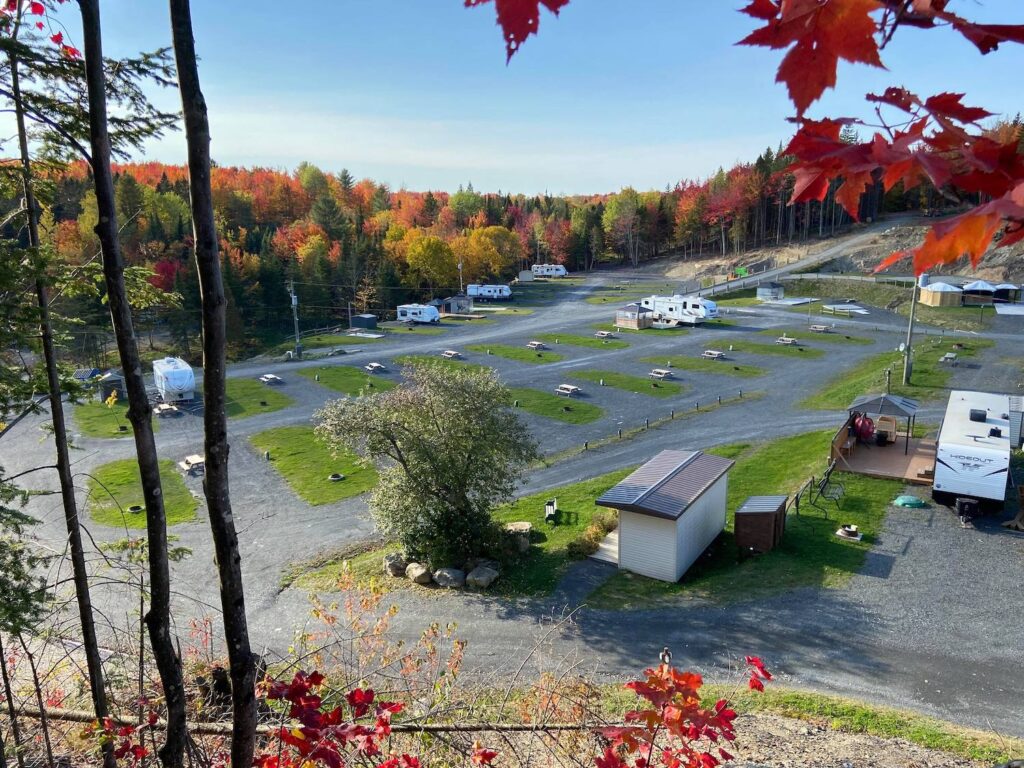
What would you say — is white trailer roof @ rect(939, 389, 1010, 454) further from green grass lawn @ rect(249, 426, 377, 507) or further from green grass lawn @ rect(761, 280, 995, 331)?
green grass lawn @ rect(761, 280, 995, 331)

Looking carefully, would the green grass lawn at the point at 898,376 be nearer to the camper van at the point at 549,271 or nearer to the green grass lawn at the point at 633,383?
the green grass lawn at the point at 633,383

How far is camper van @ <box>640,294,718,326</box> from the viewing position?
56.2m

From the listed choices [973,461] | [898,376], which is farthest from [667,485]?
[898,376]

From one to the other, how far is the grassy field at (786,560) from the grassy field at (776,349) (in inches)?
926

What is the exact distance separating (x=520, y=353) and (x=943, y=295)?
36.1 metres

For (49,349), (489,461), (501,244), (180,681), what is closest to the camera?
(180,681)

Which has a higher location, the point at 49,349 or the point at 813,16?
the point at 813,16

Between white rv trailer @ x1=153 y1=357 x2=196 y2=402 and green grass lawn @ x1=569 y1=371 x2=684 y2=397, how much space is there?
922 inches

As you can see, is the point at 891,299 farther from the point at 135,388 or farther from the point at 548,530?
the point at 135,388

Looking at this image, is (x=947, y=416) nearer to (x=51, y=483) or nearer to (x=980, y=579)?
(x=980, y=579)

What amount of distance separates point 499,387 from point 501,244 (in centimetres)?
7582

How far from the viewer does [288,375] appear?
44406mm

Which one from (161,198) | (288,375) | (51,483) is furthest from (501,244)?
(51,483)

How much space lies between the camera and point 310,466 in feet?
94.4
